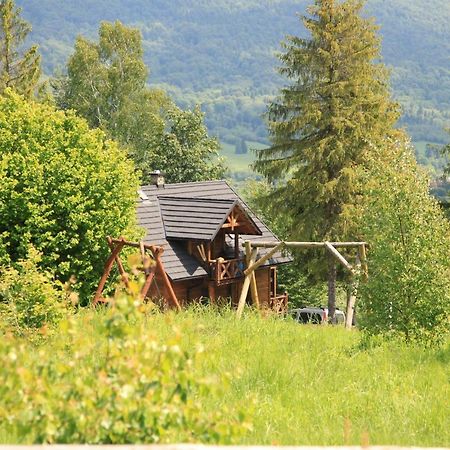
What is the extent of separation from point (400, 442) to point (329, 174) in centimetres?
2375

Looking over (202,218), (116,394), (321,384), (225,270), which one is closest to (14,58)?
(202,218)

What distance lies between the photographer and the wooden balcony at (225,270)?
28859 mm

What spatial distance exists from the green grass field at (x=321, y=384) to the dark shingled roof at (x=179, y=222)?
15.8m

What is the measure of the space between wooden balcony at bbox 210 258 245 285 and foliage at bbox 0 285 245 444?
79.5 ft

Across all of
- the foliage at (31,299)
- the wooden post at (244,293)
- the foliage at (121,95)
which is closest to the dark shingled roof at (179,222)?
the wooden post at (244,293)

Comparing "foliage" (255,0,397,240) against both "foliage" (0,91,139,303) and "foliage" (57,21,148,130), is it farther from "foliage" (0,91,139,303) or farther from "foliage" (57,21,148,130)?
"foliage" (57,21,148,130)

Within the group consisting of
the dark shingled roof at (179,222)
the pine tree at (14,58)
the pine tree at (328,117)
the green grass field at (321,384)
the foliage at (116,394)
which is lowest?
the green grass field at (321,384)

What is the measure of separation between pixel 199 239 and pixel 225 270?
5.34 feet

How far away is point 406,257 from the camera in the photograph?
1210 centimetres

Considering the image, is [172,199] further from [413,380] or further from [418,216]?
[413,380]

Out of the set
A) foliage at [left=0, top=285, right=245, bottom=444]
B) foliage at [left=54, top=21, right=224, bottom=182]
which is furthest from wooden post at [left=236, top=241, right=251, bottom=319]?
foliage at [left=54, top=21, right=224, bottom=182]

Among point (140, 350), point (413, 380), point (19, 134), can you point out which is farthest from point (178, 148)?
point (140, 350)

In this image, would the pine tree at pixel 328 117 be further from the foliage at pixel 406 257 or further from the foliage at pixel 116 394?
the foliage at pixel 116 394

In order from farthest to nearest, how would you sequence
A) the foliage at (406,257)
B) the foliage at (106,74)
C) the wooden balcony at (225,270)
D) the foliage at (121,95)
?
the foliage at (106,74) < the foliage at (121,95) < the wooden balcony at (225,270) < the foliage at (406,257)
